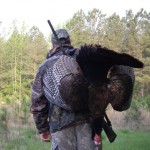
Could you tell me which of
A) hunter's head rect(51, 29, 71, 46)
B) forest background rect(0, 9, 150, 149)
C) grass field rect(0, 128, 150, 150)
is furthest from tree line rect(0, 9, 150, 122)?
hunter's head rect(51, 29, 71, 46)

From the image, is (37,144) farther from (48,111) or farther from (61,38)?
(61,38)

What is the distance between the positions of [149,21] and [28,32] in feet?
45.1

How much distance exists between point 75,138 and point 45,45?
133 feet

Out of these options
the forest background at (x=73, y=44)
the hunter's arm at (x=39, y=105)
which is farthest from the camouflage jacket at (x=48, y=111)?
the forest background at (x=73, y=44)

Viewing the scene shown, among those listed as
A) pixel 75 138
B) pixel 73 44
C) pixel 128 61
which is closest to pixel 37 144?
pixel 75 138

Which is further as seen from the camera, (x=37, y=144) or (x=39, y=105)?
(x=37, y=144)

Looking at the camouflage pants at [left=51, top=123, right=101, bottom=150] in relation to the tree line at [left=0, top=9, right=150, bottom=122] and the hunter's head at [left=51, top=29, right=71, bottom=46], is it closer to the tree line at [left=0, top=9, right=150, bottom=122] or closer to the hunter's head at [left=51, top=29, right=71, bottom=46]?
the hunter's head at [left=51, top=29, right=71, bottom=46]

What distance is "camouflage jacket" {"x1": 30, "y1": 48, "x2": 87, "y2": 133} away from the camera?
423 centimetres

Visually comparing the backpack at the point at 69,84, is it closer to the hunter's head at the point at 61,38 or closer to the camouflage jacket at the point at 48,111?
the camouflage jacket at the point at 48,111

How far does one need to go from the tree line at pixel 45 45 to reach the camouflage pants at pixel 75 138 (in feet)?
110

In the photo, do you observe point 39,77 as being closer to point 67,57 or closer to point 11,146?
point 67,57

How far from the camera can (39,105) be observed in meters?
4.53

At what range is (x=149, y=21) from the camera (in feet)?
149

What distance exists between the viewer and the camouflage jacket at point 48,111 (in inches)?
167
